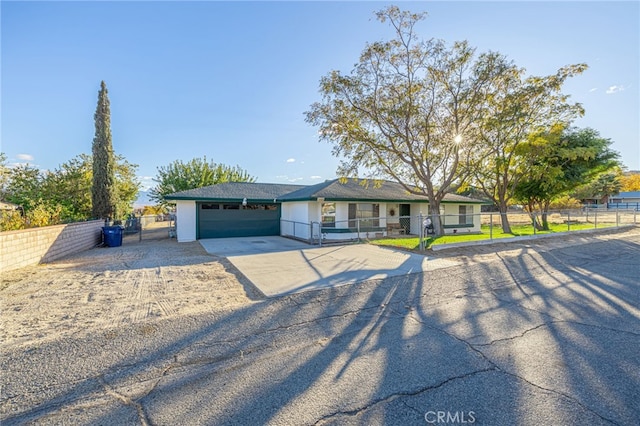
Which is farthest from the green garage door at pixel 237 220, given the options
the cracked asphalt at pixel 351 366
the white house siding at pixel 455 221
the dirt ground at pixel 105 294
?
the cracked asphalt at pixel 351 366

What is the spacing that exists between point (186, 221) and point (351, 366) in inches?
563

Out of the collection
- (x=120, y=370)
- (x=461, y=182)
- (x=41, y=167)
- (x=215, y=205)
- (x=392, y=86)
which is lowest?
(x=120, y=370)

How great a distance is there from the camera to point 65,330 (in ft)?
12.5

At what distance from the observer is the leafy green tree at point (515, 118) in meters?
13.2

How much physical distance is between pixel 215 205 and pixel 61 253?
713 cm

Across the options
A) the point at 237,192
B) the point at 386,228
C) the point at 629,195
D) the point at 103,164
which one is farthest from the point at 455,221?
the point at 629,195

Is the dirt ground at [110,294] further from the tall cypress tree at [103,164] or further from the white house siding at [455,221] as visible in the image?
the white house siding at [455,221]

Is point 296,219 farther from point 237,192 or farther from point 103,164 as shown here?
point 103,164

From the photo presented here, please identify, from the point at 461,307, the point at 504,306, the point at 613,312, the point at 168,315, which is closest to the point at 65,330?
the point at 168,315

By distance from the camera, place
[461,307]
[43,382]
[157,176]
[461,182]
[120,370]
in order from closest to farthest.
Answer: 1. [43,382]
2. [120,370]
3. [461,307]
4. [461,182]
5. [157,176]

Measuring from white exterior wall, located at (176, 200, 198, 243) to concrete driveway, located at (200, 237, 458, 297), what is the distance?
17.6 feet

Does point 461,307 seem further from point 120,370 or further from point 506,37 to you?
point 506,37

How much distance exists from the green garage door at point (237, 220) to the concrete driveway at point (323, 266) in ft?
18.1
